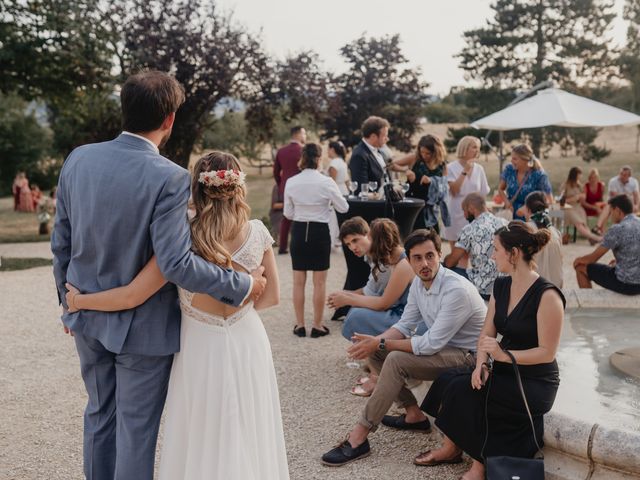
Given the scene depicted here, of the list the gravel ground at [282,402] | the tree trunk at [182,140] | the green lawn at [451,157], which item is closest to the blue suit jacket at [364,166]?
the gravel ground at [282,402]

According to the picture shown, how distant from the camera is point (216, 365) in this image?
9.29 ft

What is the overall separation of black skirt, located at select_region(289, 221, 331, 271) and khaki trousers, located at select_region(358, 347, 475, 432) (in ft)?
8.34

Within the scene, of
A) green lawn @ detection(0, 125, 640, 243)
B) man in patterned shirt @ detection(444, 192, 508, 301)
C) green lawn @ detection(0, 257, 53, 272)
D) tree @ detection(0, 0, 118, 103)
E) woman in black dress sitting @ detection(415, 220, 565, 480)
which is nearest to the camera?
woman in black dress sitting @ detection(415, 220, 565, 480)

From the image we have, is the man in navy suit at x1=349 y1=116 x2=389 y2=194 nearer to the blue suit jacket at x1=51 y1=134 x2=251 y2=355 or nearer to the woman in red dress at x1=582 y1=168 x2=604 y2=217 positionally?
the blue suit jacket at x1=51 y1=134 x2=251 y2=355

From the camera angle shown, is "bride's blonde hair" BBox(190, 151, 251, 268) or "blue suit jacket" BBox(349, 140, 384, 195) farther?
"blue suit jacket" BBox(349, 140, 384, 195)

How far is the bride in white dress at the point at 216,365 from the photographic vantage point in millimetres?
2820

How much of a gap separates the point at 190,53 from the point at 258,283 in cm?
1564

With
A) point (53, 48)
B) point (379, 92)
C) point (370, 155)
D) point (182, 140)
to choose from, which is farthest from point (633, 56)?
point (370, 155)

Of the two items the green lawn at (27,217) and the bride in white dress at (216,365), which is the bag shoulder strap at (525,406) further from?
the green lawn at (27,217)

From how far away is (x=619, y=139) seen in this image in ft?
155

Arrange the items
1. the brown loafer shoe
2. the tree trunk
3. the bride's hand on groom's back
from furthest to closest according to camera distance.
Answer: the tree trunk → the brown loafer shoe → the bride's hand on groom's back

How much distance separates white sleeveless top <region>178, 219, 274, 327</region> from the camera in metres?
2.84

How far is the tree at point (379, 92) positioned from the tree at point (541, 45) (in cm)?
403

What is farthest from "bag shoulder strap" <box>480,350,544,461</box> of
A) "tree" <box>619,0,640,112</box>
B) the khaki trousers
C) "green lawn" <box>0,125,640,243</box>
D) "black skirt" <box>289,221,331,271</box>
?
"tree" <box>619,0,640,112</box>
